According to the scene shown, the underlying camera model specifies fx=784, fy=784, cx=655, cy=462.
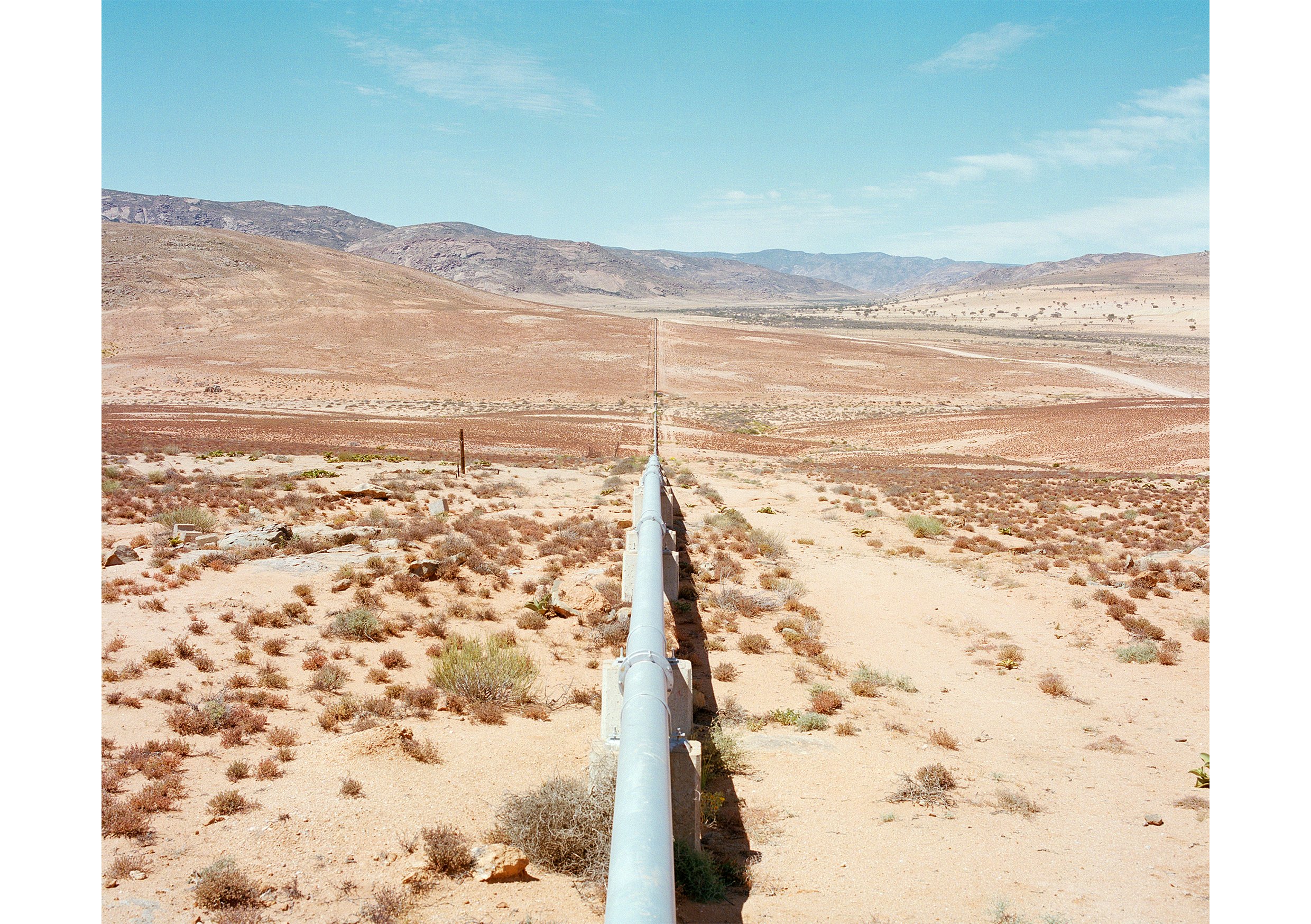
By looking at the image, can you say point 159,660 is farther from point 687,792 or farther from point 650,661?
point 687,792

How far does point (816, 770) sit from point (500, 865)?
11.2ft

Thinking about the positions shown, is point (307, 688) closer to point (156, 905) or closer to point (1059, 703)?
point (156, 905)

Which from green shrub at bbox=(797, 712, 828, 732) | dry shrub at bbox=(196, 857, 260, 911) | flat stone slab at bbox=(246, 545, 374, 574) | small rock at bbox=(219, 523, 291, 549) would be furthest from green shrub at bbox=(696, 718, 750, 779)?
small rock at bbox=(219, 523, 291, 549)

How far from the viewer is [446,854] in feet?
17.2

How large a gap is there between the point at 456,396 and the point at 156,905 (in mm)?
53599

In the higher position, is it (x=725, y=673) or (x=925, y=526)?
(x=925, y=526)

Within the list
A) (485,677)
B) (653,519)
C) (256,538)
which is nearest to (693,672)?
(653,519)

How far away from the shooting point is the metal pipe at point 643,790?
3523 millimetres

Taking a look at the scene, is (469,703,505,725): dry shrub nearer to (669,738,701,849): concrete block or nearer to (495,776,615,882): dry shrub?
(495,776,615,882): dry shrub

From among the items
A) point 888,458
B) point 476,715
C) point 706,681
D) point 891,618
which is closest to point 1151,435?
point 888,458

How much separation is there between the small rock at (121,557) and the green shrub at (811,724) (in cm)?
1090

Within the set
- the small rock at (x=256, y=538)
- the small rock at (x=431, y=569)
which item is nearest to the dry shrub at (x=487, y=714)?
the small rock at (x=431, y=569)

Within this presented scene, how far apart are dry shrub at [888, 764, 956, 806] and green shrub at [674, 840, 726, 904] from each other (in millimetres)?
2227

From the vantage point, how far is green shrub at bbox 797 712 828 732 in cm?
834
